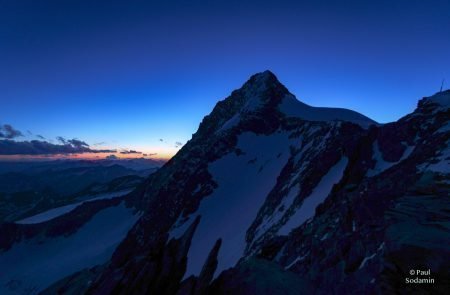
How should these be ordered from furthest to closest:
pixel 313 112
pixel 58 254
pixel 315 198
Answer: pixel 58 254 → pixel 313 112 → pixel 315 198

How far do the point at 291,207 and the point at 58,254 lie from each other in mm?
151784

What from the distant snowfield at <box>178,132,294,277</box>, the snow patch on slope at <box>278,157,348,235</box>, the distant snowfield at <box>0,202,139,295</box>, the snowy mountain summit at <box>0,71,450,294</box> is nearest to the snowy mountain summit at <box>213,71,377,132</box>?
the snowy mountain summit at <box>0,71,450,294</box>

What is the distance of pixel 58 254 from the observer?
17475cm

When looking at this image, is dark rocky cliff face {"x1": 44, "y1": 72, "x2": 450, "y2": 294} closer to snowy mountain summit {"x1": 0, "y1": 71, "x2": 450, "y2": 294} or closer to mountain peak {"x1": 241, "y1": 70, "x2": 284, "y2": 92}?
snowy mountain summit {"x1": 0, "y1": 71, "x2": 450, "y2": 294}

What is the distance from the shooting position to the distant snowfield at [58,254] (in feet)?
482

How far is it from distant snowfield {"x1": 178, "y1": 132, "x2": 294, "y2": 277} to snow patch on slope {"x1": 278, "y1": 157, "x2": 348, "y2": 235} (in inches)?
608

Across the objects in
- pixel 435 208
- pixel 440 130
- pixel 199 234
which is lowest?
pixel 199 234

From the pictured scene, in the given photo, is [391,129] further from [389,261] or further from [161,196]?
[161,196]

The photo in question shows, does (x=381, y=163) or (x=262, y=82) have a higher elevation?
(x=262, y=82)

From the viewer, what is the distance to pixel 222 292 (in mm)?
15125

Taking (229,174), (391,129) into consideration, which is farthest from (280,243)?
(229,174)

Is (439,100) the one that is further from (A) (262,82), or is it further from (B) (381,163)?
(A) (262,82)

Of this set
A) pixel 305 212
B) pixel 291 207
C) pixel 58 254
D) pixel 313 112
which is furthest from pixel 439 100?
pixel 58 254

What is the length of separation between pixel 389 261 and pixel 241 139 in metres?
136
